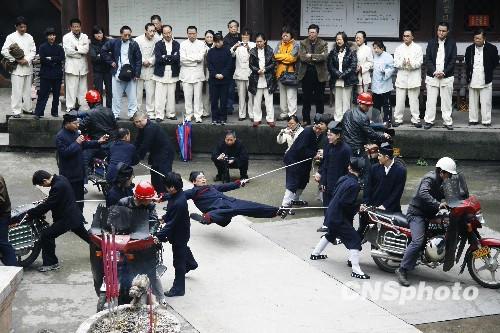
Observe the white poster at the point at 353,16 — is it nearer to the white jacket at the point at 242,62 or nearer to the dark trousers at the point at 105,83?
the white jacket at the point at 242,62

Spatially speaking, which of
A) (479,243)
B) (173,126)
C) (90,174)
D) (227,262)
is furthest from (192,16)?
(479,243)

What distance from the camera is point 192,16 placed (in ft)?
69.6

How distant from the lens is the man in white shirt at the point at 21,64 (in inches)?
732

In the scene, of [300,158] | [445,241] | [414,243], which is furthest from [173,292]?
[300,158]

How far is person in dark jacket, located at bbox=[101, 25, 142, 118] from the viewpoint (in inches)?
717

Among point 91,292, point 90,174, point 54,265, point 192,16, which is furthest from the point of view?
point 192,16

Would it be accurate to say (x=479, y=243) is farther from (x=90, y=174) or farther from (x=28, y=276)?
(x=90, y=174)

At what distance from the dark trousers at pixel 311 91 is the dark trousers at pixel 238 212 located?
532 cm

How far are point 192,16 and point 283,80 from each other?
382 cm

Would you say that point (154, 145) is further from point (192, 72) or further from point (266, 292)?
point (266, 292)

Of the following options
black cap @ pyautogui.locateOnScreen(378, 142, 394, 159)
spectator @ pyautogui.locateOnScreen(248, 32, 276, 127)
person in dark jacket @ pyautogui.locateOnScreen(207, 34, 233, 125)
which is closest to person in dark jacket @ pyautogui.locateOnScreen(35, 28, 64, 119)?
person in dark jacket @ pyautogui.locateOnScreen(207, 34, 233, 125)

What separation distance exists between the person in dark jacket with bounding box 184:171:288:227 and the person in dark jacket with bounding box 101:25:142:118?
5.48m

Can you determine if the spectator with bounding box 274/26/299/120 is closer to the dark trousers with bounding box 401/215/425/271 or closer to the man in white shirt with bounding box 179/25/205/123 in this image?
the man in white shirt with bounding box 179/25/205/123

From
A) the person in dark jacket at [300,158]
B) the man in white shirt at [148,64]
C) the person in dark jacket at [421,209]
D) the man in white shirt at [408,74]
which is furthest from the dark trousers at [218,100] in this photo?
the person in dark jacket at [421,209]
